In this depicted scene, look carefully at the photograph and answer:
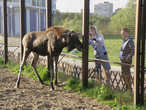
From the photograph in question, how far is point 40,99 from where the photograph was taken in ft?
17.9

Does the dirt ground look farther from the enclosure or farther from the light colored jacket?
the light colored jacket

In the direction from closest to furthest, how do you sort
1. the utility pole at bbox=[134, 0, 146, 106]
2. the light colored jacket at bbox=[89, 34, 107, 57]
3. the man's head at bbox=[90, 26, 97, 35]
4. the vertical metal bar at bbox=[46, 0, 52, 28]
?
1. the utility pole at bbox=[134, 0, 146, 106]
2. the light colored jacket at bbox=[89, 34, 107, 57]
3. the man's head at bbox=[90, 26, 97, 35]
4. the vertical metal bar at bbox=[46, 0, 52, 28]

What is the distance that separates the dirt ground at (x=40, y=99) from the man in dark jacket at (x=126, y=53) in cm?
84

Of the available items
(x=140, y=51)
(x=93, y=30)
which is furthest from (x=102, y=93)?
(x=93, y=30)

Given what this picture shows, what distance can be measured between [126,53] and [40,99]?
2.35 m

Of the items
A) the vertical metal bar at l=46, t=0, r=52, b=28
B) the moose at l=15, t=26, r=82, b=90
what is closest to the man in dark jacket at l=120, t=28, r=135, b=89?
the moose at l=15, t=26, r=82, b=90

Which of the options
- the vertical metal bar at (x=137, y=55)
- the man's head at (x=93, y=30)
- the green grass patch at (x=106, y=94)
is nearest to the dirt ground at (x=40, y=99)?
the green grass patch at (x=106, y=94)

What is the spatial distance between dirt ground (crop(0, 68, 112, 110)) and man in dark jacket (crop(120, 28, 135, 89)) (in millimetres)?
841

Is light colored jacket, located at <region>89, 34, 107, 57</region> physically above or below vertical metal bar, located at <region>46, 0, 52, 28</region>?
below

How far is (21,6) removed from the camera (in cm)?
904

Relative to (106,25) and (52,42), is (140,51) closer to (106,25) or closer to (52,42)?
(106,25)

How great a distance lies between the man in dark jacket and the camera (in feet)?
16.2


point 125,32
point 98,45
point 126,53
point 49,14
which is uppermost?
point 49,14

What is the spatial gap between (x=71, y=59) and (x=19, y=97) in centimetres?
225
